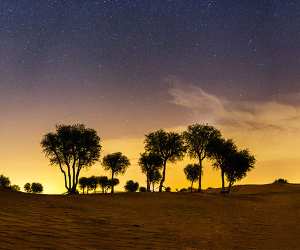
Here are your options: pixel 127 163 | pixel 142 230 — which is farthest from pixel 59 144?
pixel 142 230

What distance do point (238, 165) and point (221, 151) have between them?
20.1 ft

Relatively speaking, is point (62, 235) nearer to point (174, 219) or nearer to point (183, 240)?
point (183, 240)

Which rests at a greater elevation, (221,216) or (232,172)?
(232,172)

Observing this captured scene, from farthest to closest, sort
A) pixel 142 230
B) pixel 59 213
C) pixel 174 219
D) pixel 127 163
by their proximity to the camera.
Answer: pixel 127 163
pixel 174 219
pixel 59 213
pixel 142 230

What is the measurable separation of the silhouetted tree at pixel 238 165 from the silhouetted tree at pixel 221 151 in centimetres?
79

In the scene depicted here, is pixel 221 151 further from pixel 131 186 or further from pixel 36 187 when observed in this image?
pixel 36 187

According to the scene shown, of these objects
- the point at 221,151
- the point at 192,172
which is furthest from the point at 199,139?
the point at 192,172

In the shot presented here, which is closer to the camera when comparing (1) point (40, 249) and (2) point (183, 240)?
(1) point (40, 249)

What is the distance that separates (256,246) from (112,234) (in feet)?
21.3

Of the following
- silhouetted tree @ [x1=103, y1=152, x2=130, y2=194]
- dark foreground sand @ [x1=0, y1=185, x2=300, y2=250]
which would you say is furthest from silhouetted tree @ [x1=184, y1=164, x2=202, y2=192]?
dark foreground sand @ [x1=0, y1=185, x2=300, y2=250]

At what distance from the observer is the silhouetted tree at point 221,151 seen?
7875 centimetres

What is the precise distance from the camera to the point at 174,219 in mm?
27828

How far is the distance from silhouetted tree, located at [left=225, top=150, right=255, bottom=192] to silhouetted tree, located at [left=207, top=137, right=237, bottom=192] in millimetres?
786

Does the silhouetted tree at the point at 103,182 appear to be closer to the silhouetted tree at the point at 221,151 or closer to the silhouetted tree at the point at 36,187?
the silhouetted tree at the point at 36,187
